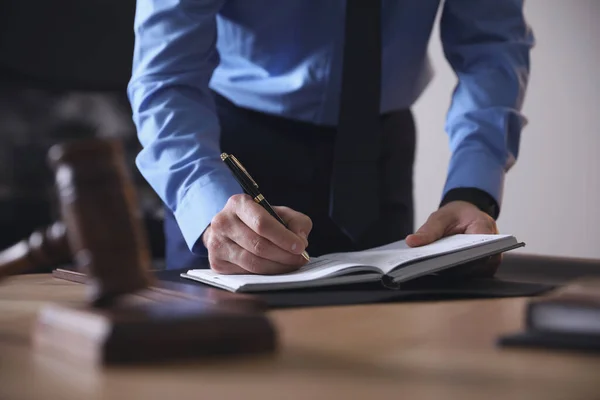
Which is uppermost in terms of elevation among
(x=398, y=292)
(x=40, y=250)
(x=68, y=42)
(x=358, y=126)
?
(x=68, y=42)

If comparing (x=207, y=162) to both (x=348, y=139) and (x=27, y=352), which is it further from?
(x=27, y=352)

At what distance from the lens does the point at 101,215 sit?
542 millimetres

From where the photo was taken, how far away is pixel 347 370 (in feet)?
1.77

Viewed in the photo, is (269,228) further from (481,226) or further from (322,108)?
(322,108)

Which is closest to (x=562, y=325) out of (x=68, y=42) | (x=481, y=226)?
(x=481, y=226)

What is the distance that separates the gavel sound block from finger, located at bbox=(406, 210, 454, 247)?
0.61 meters

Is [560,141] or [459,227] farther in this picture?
[560,141]

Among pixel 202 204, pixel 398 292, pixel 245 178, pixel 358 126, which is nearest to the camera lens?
pixel 398 292

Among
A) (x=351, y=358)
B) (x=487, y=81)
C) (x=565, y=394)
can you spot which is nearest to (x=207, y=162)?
(x=487, y=81)

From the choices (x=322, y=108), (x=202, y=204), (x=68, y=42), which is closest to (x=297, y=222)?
(x=202, y=204)

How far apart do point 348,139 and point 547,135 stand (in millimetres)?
2034

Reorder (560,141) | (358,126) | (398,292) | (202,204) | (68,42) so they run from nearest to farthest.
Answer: (398,292) → (202,204) → (358,126) → (68,42) → (560,141)

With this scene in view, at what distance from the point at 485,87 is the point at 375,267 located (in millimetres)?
775

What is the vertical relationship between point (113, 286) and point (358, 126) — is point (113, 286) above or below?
below
